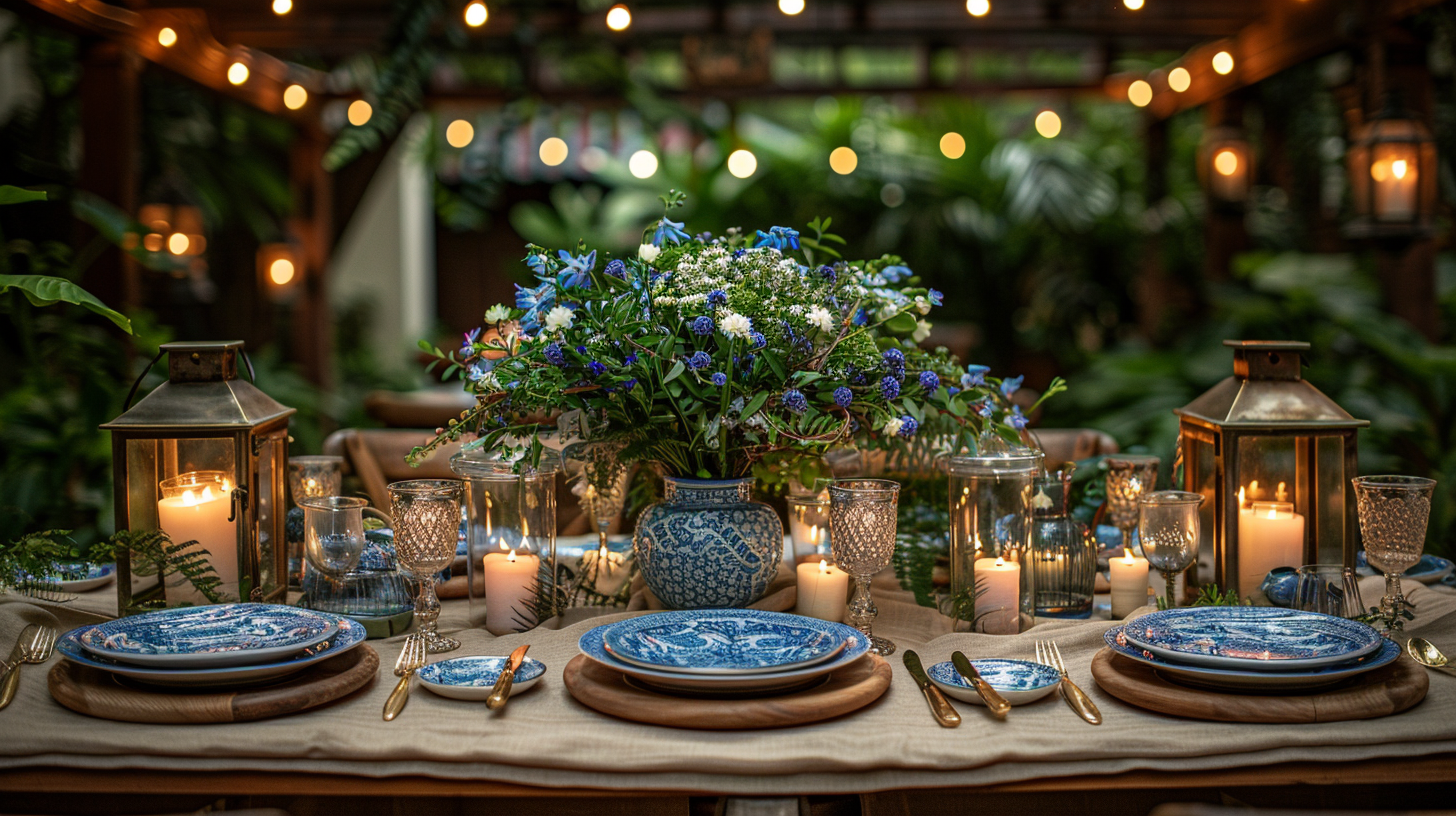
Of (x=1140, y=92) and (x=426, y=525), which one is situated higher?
(x=1140, y=92)

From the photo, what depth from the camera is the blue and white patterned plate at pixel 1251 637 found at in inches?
46.9

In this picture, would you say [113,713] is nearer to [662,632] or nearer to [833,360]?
[662,632]

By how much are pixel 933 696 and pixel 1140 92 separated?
Answer: 5144 mm

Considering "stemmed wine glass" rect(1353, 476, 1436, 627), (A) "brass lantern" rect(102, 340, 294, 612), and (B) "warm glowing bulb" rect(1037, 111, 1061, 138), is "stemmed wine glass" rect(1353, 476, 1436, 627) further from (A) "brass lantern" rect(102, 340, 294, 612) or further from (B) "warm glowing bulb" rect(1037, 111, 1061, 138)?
(B) "warm glowing bulb" rect(1037, 111, 1061, 138)

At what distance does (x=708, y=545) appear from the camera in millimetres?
1487

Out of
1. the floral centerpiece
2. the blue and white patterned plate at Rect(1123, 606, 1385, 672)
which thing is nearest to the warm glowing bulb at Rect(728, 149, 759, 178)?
the floral centerpiece

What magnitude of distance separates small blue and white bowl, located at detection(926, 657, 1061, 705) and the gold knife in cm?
47

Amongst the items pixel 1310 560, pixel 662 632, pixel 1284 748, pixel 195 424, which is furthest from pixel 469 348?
pixel 1310 560

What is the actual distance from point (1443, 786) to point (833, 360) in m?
0.87

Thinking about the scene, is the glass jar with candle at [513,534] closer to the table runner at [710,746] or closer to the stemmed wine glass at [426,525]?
the stemmed wine glass at [426,525]

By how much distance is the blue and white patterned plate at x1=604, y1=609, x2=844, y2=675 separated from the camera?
1.20 meters

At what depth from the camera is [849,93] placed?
577 cm

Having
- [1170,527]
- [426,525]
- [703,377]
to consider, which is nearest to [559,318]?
[703,377]

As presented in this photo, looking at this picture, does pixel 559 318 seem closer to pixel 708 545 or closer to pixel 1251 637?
pixel 708 545
